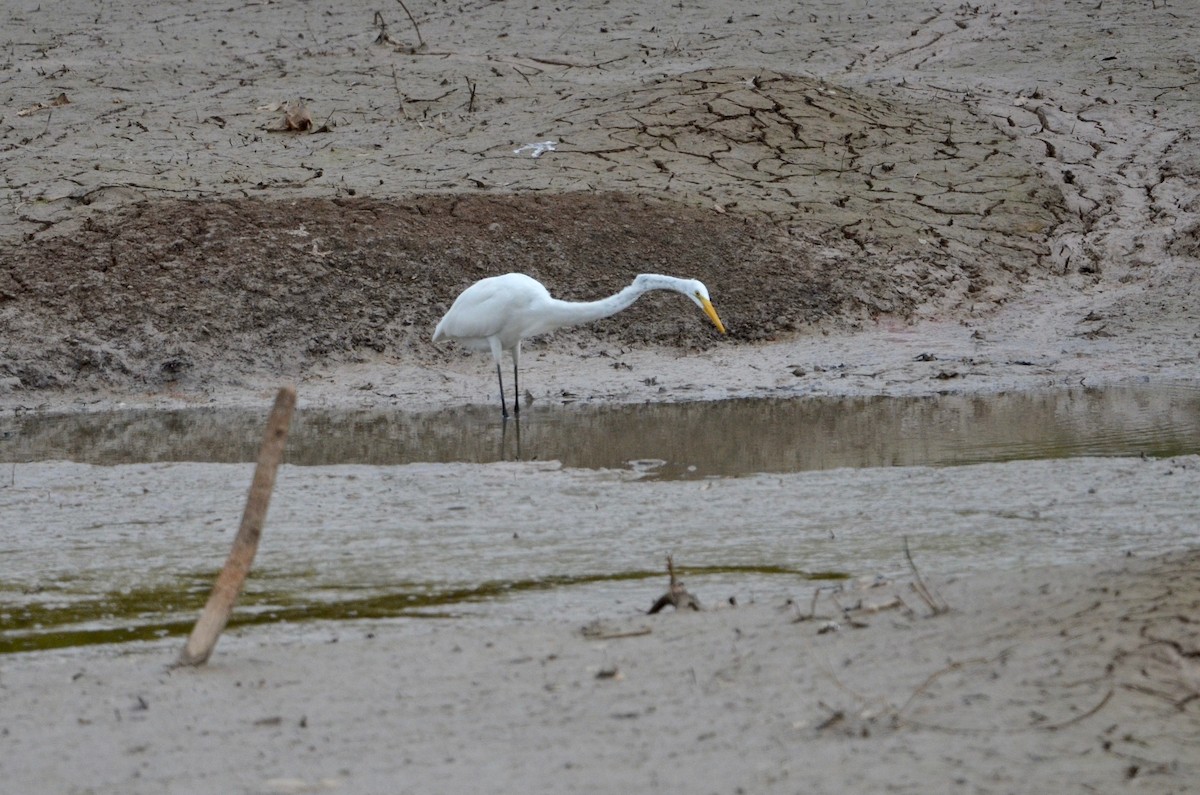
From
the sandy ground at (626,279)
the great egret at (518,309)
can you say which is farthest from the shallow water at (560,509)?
the great egret at (518,309)

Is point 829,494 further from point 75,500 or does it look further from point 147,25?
point 147,25

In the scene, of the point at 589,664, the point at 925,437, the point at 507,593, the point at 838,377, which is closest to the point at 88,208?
the point at 838,377

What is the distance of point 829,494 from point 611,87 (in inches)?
351

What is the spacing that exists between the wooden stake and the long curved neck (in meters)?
4.74

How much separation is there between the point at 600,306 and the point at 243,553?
501cm

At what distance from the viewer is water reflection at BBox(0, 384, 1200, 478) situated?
7168 mm

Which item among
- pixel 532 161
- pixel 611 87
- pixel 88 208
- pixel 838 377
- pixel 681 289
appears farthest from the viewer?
pixel 611 87

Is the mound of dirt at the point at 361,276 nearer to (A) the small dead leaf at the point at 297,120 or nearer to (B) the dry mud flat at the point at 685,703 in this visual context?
(A) the small dead leaf at the point at 297,120

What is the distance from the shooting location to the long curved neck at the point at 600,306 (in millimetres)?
8617

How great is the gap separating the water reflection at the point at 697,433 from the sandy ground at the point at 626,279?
480 millimetres

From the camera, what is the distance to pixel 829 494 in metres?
6.17

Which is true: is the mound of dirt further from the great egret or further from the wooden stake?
the wooden stake

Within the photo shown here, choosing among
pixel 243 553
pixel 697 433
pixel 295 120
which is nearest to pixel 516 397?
pixel 697 433

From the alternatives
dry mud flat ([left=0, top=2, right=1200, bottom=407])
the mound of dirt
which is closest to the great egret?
dry mud flat ([left=0, top=2, right=1200, bottom=407])
